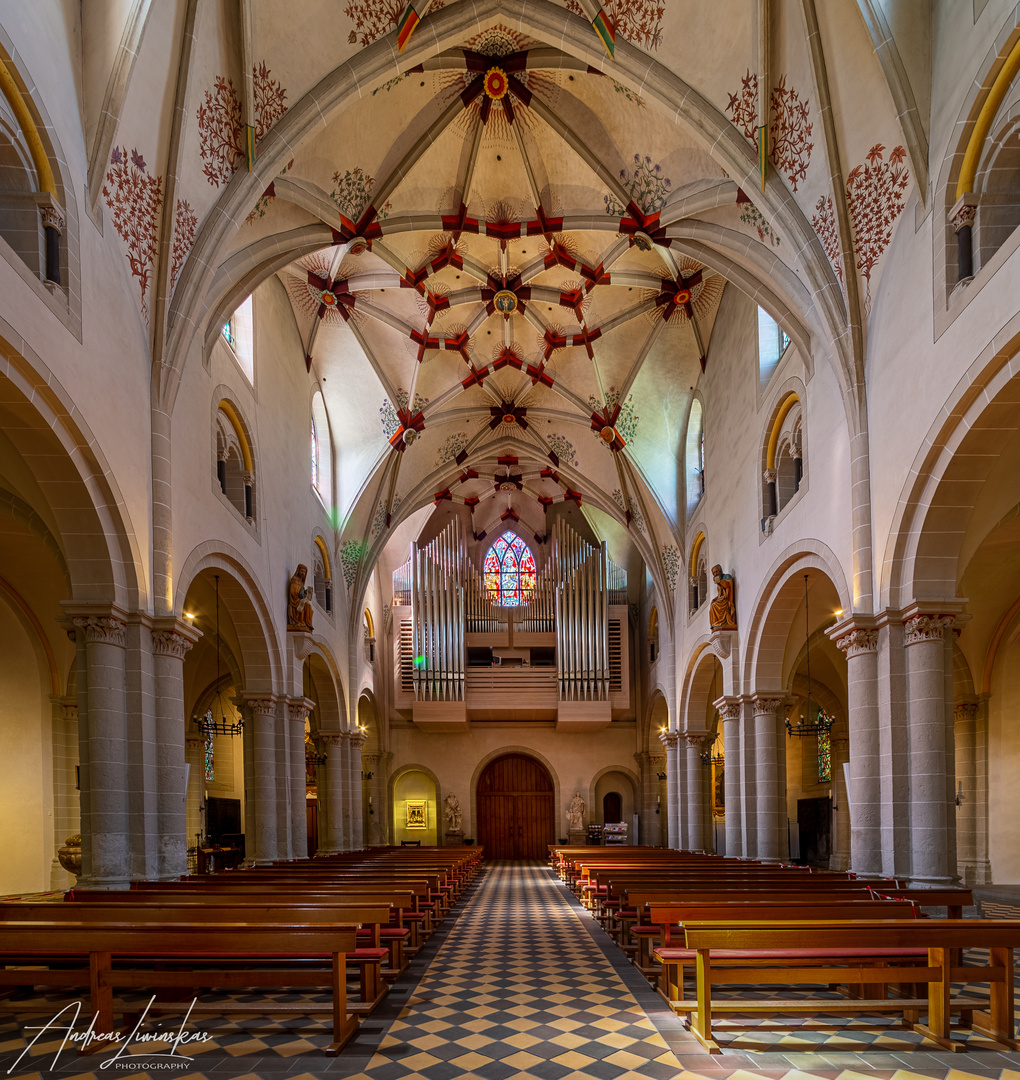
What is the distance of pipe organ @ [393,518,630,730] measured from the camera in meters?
29.8

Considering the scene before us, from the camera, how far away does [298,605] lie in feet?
58.8

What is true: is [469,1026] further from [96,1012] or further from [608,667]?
[608,667]

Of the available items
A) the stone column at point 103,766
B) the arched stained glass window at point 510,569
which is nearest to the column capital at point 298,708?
the stone column at point 103,766

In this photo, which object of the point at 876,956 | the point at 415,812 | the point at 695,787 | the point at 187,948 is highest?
the point at 187,948

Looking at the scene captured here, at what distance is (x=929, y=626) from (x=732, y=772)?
312 inches

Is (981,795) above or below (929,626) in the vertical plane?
below

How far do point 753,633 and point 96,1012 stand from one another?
12.7 m

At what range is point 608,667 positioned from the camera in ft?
98.6

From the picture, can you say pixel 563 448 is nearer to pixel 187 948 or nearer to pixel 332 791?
pixel 332 791

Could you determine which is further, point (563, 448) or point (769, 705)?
point (563, 448)

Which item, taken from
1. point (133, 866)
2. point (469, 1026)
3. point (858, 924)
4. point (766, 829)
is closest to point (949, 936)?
point (858, 924)

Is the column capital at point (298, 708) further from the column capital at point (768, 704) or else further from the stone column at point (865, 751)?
the stone column at point (865, 751)

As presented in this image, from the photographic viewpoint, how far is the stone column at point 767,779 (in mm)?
16000

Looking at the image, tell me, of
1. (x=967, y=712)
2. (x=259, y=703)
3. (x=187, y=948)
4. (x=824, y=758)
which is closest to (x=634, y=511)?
(x=824, y=758)
